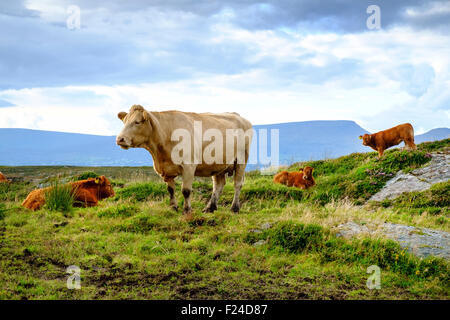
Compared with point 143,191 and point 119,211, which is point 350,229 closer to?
point 119,211

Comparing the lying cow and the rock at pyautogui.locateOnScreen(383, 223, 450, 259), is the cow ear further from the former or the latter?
the lying cow

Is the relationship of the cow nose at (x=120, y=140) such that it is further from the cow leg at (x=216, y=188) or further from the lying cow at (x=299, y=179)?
the lying cow at (x=299, y=179)

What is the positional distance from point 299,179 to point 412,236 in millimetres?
8072

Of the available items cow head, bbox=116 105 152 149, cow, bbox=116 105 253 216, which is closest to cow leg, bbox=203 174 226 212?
cow, bbox=116 105 253 216

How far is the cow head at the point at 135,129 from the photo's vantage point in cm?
872

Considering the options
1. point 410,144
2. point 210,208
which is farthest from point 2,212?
point 410,144

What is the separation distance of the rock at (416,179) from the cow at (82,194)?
8829mm

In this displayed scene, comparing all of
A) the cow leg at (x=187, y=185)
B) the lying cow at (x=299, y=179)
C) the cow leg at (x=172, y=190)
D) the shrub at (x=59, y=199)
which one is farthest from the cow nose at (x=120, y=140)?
the lying cow at (x=299, y=179)

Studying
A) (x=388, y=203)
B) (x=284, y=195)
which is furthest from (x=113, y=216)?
(x=388, y=203)

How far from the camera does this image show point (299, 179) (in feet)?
Result: 51.3
